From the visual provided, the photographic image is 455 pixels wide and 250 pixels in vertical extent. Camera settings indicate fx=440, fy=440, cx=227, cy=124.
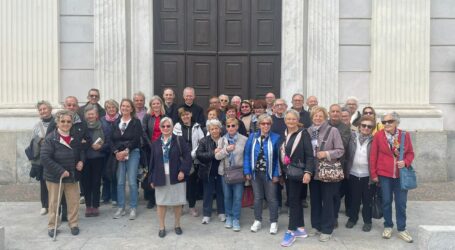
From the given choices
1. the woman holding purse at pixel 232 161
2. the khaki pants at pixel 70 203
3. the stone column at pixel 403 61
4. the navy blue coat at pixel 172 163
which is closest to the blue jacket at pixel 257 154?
the woman holding purse at pixel 232 161

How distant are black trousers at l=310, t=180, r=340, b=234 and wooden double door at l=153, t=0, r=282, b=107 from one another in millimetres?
4333

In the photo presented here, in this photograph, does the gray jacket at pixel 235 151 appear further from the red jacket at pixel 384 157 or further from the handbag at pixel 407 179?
the handbag at pixel 407 179

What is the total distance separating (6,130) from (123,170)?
12.4 feet

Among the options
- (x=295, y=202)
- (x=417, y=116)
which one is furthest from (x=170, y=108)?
(x=417, y=116)

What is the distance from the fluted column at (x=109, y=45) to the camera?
917cm

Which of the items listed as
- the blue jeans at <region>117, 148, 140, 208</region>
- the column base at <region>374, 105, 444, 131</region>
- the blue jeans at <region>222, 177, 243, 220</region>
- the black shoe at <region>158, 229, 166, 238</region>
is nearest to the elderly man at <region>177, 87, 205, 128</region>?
the blue jeans at <region>117, 148, 140, 208</region>

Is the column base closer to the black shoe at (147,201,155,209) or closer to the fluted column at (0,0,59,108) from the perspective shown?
the black shoe at (147,201,155,209)

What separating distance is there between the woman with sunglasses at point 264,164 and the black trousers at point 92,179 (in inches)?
91.1

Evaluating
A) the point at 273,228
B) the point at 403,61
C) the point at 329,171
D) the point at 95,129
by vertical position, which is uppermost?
the point at 403,61

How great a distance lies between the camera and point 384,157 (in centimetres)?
578

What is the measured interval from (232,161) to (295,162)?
931 mm

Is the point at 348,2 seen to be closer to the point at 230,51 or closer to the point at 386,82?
the point at 386,82

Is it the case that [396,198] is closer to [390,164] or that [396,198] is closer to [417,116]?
[390,164]

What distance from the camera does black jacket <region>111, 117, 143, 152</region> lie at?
652cm
